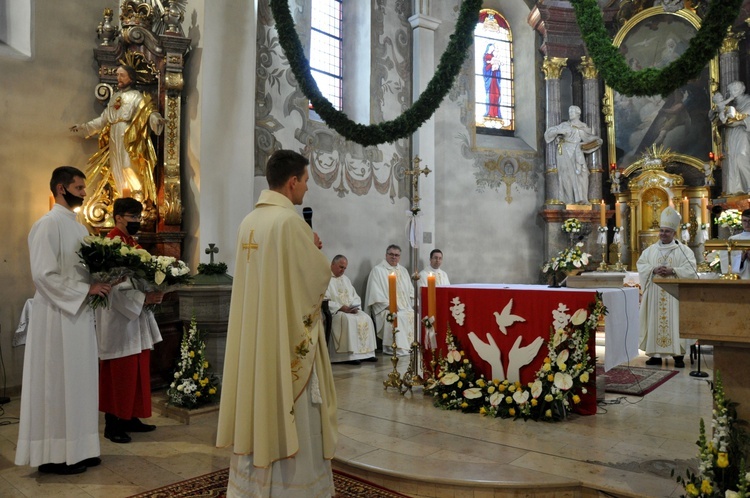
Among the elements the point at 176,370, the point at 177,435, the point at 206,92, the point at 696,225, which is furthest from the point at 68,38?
the point at 696,225

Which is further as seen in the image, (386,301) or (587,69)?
(587,69)

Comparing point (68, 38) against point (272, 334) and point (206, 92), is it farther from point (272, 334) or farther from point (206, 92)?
point (272, 334)

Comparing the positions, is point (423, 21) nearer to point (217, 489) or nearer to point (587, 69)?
point (587, 69)

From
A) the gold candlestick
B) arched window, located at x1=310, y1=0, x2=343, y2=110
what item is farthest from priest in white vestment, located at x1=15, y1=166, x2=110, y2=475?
arched window, located at x1=310, y1=0, x2=343, y2=110

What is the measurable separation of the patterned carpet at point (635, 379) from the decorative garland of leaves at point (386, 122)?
3447 millimetres

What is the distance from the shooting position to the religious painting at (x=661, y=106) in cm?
1184

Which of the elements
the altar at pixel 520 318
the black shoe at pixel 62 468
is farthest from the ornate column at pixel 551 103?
the black shoe at pixel 62 468

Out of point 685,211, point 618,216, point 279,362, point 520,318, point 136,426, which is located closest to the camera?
point 279,362

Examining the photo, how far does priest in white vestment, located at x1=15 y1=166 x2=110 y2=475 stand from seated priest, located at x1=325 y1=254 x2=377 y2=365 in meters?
4.28

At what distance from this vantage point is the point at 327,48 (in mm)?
10305

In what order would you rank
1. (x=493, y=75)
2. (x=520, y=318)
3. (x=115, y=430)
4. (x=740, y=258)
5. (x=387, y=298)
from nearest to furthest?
1. (x=115, y=430)
2. (x=520, y=318)
3. (x=740, y=258)
4. (x=387, y=298)
5. (x=493, y=75)

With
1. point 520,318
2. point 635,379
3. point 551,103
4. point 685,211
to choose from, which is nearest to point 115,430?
point 520,318

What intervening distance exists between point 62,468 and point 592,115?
1148 centimetres

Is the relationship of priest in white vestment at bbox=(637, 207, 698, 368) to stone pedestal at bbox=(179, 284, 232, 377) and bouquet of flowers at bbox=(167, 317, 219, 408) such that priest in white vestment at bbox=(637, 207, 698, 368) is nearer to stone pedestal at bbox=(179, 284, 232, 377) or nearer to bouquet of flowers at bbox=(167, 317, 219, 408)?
stone pedestal at bbox=(179, 284, 232, 377)
